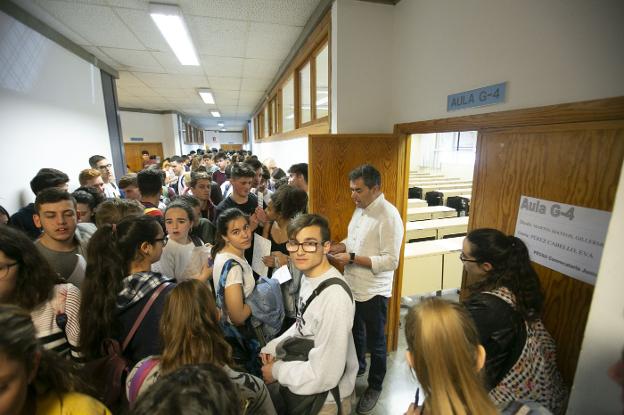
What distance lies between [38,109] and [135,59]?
67.4 inches

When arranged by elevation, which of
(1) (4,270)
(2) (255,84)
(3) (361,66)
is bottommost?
(1) (4,270)

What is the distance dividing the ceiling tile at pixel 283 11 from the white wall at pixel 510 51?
92cm

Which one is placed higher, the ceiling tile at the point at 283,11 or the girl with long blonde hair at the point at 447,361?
the ceiling tile at the point at 283,11

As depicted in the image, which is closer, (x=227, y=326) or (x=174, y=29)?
(x=227, y=326)

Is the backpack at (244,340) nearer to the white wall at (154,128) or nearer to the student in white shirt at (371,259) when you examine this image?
the student in white shirt at (371,259)

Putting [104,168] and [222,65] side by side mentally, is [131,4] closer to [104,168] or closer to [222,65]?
[222,65]

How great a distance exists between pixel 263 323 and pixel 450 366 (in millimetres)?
1168

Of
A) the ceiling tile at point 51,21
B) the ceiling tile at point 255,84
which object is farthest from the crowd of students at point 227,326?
the ceiling tile at point 255,84

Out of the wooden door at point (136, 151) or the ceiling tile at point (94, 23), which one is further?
the wooden door at point (136, 151)

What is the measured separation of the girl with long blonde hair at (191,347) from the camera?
1075 mm

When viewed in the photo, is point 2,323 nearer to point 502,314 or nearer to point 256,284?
point 256,284

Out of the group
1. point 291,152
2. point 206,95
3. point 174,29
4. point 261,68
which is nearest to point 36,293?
point 174,29

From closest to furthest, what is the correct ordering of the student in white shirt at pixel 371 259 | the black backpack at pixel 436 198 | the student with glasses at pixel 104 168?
the student in white shirt at pixel 371 259 → the student with glasses at pixel 104 168 → the black backpack at pixel 436 198

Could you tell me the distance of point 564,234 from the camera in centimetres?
143
